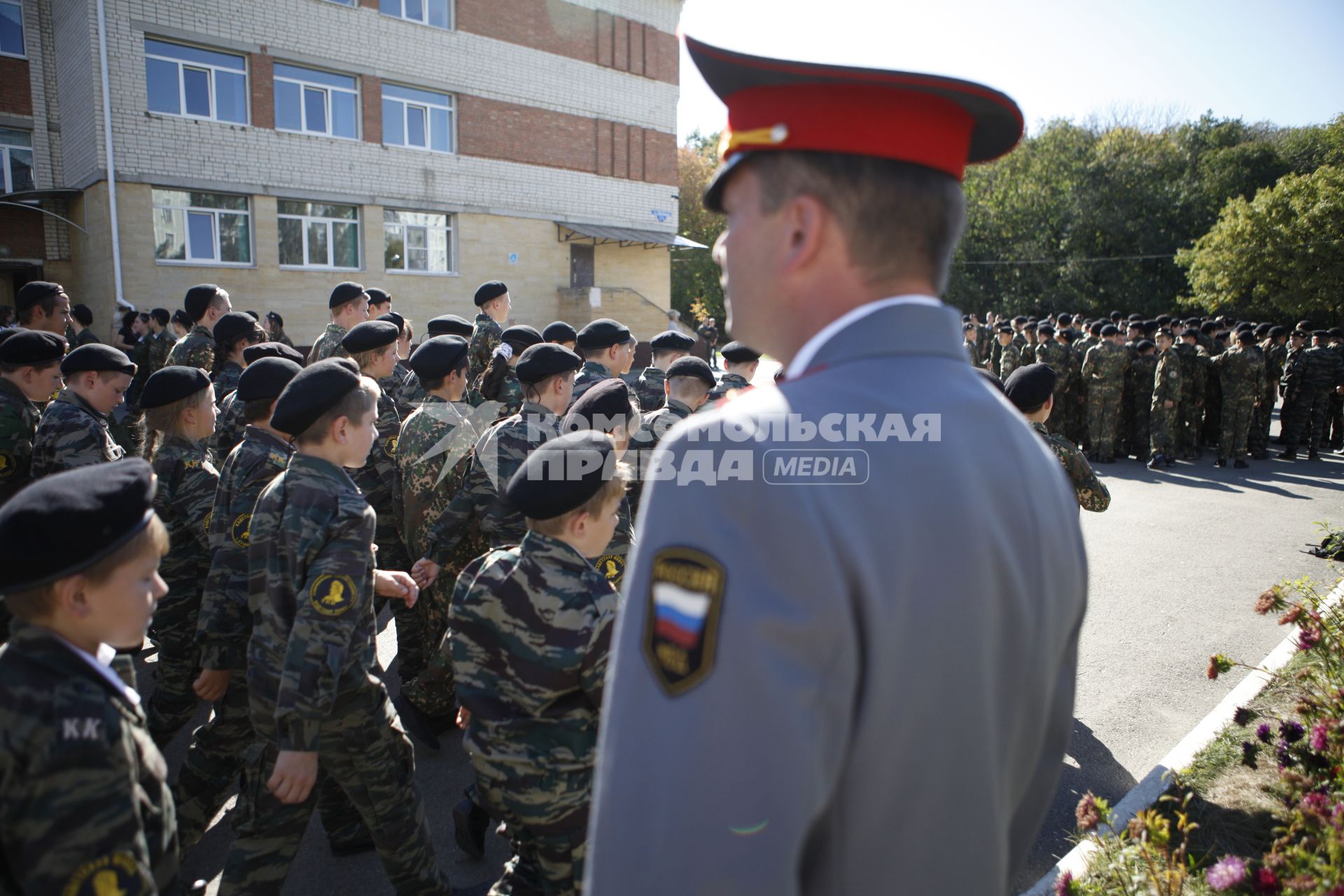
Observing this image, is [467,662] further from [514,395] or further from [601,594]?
[514,395]

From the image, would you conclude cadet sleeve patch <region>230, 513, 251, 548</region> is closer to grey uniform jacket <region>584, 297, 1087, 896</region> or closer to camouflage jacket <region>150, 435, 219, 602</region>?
camouflage jacket <region>150, 435, 219, 602</region>

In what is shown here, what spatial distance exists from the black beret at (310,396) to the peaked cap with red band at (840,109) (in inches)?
84.0

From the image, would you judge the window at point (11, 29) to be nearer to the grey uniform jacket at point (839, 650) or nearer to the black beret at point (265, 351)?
the black beret at point (265, 351)

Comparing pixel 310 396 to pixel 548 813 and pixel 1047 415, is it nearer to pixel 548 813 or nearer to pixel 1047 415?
pixel 548 813

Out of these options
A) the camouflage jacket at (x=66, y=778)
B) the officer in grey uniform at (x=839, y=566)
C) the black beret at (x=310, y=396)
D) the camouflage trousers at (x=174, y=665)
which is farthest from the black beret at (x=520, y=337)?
the officer in grey uniform at (x=839, y=566)

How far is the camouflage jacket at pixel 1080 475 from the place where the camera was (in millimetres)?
4777

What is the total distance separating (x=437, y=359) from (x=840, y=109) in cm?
406

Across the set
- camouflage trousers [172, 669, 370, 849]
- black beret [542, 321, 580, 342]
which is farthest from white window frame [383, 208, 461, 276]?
camouflage trousers [172, 669, 370, 849]

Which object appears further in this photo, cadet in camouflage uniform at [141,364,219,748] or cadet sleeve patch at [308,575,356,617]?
cadet in camouflage uniform at [141,364,219,748]

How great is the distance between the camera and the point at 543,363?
448 cm

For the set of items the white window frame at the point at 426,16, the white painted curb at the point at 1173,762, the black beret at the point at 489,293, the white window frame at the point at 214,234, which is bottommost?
the white painted curb at the point at 1173,762

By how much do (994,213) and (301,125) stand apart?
1079 inches

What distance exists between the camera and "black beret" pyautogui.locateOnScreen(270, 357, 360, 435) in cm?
282

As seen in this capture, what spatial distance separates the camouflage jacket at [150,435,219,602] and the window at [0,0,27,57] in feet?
75.6
